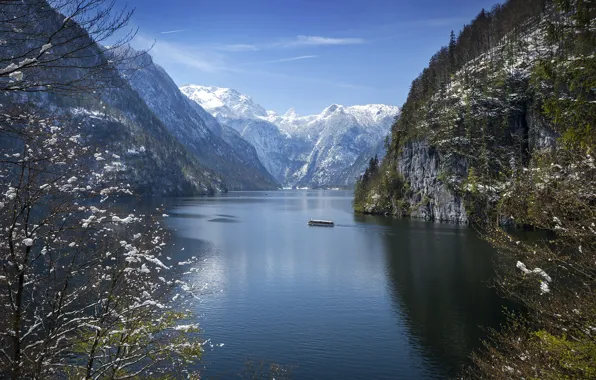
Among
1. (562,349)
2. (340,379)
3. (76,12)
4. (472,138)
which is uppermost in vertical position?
(472,138)

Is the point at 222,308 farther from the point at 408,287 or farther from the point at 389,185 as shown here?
the point at 389,185

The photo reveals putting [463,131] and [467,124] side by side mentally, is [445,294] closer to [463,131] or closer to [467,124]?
[467,124]

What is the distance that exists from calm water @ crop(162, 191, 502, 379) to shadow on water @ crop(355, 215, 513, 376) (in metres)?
0.12

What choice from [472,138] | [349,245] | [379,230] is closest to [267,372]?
[349,245]

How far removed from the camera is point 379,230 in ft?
344

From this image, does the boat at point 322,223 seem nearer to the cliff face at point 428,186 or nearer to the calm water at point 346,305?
the calm water at point 346,305

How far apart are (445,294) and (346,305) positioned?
11.8 meters

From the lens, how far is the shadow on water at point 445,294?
112 ft

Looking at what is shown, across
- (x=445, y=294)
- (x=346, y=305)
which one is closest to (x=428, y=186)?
(x=445, y=294)

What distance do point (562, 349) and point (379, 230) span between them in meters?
92.5

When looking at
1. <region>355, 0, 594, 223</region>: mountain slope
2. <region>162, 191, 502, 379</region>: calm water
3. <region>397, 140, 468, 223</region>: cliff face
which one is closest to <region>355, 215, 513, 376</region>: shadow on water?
<region>162, 191, 502, 379</region>: calm water

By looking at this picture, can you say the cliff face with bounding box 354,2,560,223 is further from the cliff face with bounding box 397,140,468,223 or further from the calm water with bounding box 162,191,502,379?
the calm water with bounding box 162,191,502,379

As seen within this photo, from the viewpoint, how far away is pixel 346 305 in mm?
44719

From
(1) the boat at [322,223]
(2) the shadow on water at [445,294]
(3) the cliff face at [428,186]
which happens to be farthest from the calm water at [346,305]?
(3) the cliff face at [428,186]
